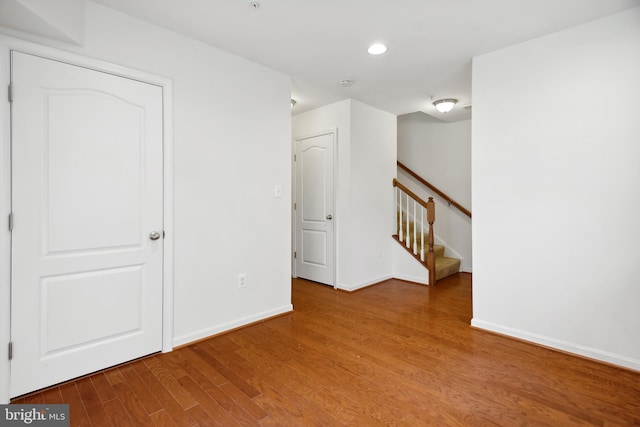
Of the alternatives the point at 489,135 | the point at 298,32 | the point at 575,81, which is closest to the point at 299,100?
the point at 298,32

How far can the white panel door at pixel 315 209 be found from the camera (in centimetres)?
422

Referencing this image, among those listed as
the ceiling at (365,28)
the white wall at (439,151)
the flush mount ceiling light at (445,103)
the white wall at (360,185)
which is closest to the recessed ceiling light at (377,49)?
the ceiling at (365,28)

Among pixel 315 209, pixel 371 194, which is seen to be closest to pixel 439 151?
pixel 371 194

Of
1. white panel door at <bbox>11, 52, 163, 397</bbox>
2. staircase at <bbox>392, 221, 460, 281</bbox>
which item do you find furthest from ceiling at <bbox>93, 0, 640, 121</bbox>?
staircase at <bbox>392, 221, 460, 281</bbox>

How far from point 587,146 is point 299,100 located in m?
2.99

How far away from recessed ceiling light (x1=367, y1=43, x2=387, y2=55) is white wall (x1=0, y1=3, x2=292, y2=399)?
969mm

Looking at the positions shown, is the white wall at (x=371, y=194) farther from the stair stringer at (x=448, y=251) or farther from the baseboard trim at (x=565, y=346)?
the baseboard trim at (x=565, y=346)

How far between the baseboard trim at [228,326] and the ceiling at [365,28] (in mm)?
2420

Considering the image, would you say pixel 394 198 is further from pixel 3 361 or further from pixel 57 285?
pixel 3 361

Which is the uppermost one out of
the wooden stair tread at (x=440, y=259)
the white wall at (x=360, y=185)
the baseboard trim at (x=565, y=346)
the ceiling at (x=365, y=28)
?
the ceiling at (x=365, y=28)

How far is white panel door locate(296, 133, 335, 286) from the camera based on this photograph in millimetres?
4219

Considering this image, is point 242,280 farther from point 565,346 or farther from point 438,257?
point 438,257

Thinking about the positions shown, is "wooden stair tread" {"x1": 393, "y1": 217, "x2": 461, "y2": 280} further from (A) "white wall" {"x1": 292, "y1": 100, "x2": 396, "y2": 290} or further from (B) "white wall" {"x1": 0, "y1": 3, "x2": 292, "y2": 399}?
(B) "white wall" {"x1": 0, "y1": 3, "x2": 292, "y2": 399}

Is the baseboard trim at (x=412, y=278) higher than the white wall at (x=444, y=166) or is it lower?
→ lower
